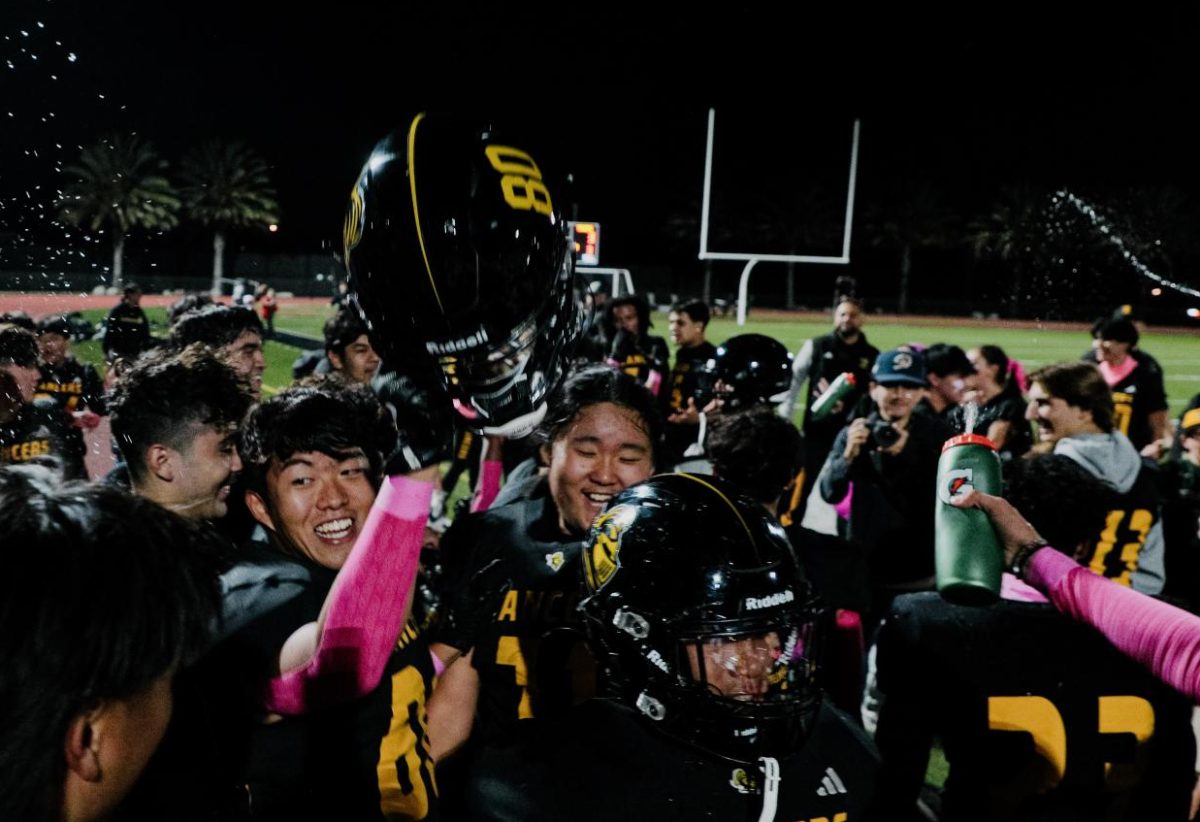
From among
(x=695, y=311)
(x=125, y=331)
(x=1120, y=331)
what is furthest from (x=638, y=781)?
(x=125, y=331)

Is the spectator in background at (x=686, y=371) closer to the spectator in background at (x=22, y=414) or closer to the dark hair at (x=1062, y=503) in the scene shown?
the spectator in background at (x=22, y=414)

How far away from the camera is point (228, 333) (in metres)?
5.14

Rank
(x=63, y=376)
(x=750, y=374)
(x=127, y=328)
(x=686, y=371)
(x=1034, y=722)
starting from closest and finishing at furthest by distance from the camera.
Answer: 1. (x=1034, y=722)
2. (x=750, y=374)
3. (x=63, y=376)
4. (x=686, y=371)
5. (x=127, y=328)

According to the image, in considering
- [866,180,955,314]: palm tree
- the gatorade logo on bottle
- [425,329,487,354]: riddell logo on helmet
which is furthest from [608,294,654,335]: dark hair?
[866,180,955,314]: palm tree

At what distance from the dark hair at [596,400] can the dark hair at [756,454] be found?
42 centimetres

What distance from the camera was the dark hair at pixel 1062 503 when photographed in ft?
9.58

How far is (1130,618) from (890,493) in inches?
106

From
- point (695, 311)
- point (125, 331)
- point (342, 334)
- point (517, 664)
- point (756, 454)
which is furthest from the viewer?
point (125, 331)

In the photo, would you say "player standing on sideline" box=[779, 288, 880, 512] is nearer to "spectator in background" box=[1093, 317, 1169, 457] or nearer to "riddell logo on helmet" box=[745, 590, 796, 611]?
"spectator in background" box=[1093, 317, 1169, 457]

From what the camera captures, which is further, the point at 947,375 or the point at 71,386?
the point at 71,386

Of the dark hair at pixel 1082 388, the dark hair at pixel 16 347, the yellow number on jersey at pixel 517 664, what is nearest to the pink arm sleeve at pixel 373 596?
the yellow number on jersey at pixel 517 664

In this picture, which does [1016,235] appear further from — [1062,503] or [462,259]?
[462,259]

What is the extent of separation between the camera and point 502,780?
1.82 m

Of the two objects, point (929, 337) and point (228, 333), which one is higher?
point (228, 333)
